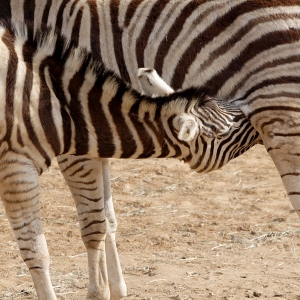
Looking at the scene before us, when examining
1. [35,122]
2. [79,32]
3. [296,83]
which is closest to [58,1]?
[79,32]

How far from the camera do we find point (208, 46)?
6469mm

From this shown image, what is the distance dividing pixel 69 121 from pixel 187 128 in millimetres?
967

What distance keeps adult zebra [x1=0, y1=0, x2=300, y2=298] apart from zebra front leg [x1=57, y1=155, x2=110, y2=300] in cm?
1

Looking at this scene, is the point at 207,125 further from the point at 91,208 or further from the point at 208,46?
the point at 91,208

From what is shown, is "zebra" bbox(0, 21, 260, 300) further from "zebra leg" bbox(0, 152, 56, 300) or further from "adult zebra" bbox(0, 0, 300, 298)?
"adult zebra" bbox(0, 0, 300, 298)

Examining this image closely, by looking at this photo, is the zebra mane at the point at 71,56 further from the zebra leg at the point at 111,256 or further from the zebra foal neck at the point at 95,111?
the zebra leg at the point at 111,256

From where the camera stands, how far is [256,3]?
6316 millimetres

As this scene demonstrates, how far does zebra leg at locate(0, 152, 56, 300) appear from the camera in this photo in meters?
5.80

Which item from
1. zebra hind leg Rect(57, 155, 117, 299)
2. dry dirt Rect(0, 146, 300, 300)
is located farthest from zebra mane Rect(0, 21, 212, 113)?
dry dirt Rect(0, 146, 300, 300)

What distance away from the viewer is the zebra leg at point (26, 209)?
5.80 meters

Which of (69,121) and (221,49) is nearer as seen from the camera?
(69,121)

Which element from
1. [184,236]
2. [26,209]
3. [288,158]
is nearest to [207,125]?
[288,158]

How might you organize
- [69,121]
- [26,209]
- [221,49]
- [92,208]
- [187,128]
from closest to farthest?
[187,128] → [26,209] → [69,121] → [221,49] → [92,208]

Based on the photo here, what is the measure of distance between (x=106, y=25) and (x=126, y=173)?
4369 millimetres
